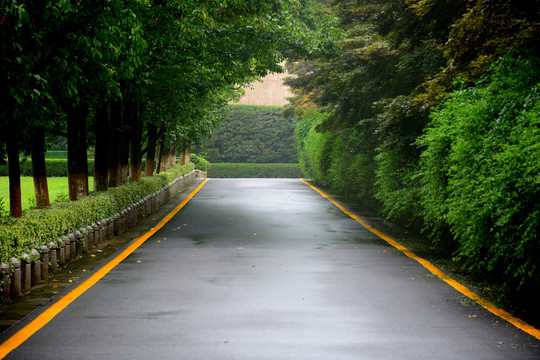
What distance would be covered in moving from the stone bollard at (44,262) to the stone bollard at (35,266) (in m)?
0.23

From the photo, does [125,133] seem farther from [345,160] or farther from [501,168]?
[501,168]

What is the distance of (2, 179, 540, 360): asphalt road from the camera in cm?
532

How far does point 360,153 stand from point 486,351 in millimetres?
16134

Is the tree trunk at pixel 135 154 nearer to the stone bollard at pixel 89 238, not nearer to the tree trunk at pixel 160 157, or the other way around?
the tree trunk at pixel 160 157

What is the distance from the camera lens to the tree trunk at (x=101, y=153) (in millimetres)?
15938

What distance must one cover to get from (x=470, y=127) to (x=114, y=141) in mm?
11923

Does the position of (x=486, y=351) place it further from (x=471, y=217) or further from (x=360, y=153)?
(x=360, y=153)

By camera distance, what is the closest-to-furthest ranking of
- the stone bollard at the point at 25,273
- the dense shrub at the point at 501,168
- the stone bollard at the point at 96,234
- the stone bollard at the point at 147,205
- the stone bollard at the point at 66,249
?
the dense shrub at the point at 501,168 < the stone bollard at the point at 25,273 < the stone bollard at the point at 66,249 < the stone bollard at the point at 96,234 < the stone bollard at the point at 147,205

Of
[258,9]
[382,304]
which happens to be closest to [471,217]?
[382,304]

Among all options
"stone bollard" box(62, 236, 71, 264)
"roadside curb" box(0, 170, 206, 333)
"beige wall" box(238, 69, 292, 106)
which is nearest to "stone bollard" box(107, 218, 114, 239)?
"roadside curb" box(0, 170, 206, 333)

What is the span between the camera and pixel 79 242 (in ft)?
33.1

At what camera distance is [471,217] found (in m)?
7.15

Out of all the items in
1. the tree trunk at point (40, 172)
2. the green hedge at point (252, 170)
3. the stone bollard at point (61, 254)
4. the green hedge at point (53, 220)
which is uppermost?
the tree trunk at point (40, 172)

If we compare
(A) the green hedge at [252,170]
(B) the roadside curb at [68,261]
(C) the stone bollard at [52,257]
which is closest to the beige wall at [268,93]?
→ (A) the green hedge at [252,170]
